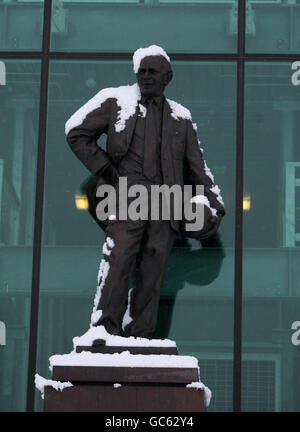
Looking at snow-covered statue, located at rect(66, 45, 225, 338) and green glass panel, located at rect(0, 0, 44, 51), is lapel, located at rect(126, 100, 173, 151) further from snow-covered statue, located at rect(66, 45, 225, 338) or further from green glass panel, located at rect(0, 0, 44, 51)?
green glass panel, located at rect(0, 0, 44, 51)

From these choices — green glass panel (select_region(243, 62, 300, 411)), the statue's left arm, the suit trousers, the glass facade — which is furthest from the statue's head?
green glass panel (select_region(243, 62, 300, 411))

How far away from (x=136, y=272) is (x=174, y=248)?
1401mm

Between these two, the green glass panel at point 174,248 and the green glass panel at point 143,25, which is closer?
the green glass panel at point 174,248

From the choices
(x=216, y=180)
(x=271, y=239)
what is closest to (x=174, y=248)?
(x=216, y=180)

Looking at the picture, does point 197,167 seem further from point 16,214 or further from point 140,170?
point 16,214

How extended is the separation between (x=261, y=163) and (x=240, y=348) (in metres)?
1.76

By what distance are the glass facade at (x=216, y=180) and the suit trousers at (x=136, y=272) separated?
1.28m

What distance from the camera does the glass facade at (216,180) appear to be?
37.7 feet

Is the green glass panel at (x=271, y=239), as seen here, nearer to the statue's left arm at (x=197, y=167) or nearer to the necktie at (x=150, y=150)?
the statue's left arm at (x=197, y=167)

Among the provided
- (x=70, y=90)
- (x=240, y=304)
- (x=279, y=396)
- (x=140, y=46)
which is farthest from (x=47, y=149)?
(x=279, y=396)

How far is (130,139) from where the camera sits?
1043 centimetres

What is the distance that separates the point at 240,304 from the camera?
11.6m

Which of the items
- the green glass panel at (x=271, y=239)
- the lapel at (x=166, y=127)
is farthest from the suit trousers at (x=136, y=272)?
the green glass panel at (x=271, y=239)
